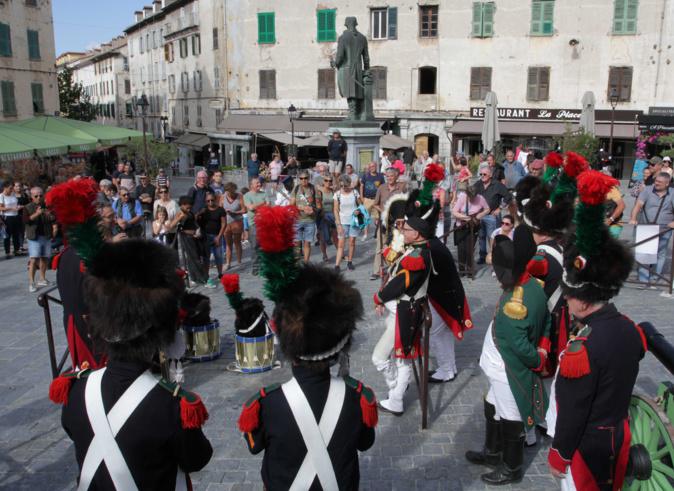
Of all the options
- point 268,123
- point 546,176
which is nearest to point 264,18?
point 268,123

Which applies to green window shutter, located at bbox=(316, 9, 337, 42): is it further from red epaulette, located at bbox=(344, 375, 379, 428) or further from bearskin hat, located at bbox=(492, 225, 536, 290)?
red epaulette, located at bbox=(344, 375, 379, 428)

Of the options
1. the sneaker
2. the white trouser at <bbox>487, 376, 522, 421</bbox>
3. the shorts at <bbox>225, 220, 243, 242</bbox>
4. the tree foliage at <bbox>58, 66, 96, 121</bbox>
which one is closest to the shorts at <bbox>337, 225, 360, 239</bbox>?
the shorts at <bbox>225, 220, 243, 242</bbox>

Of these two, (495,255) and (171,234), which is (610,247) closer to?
(495,255)

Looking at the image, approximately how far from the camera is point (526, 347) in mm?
4039

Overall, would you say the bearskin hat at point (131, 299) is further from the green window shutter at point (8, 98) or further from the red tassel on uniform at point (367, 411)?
the green window shutter at point (8, 98)

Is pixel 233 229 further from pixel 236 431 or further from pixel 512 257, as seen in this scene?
pixel 512 257

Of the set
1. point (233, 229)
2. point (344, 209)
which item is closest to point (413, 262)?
point (344, 209)

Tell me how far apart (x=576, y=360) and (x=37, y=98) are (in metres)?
34.8

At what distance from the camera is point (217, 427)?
17.7ft

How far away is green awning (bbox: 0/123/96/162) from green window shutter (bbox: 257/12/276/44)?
19422mm

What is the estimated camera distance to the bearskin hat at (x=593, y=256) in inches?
127

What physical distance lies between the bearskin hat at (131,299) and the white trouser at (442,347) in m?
Answer: 3.58

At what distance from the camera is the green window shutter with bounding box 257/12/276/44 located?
35.5m

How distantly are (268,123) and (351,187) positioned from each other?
26.4 meters
